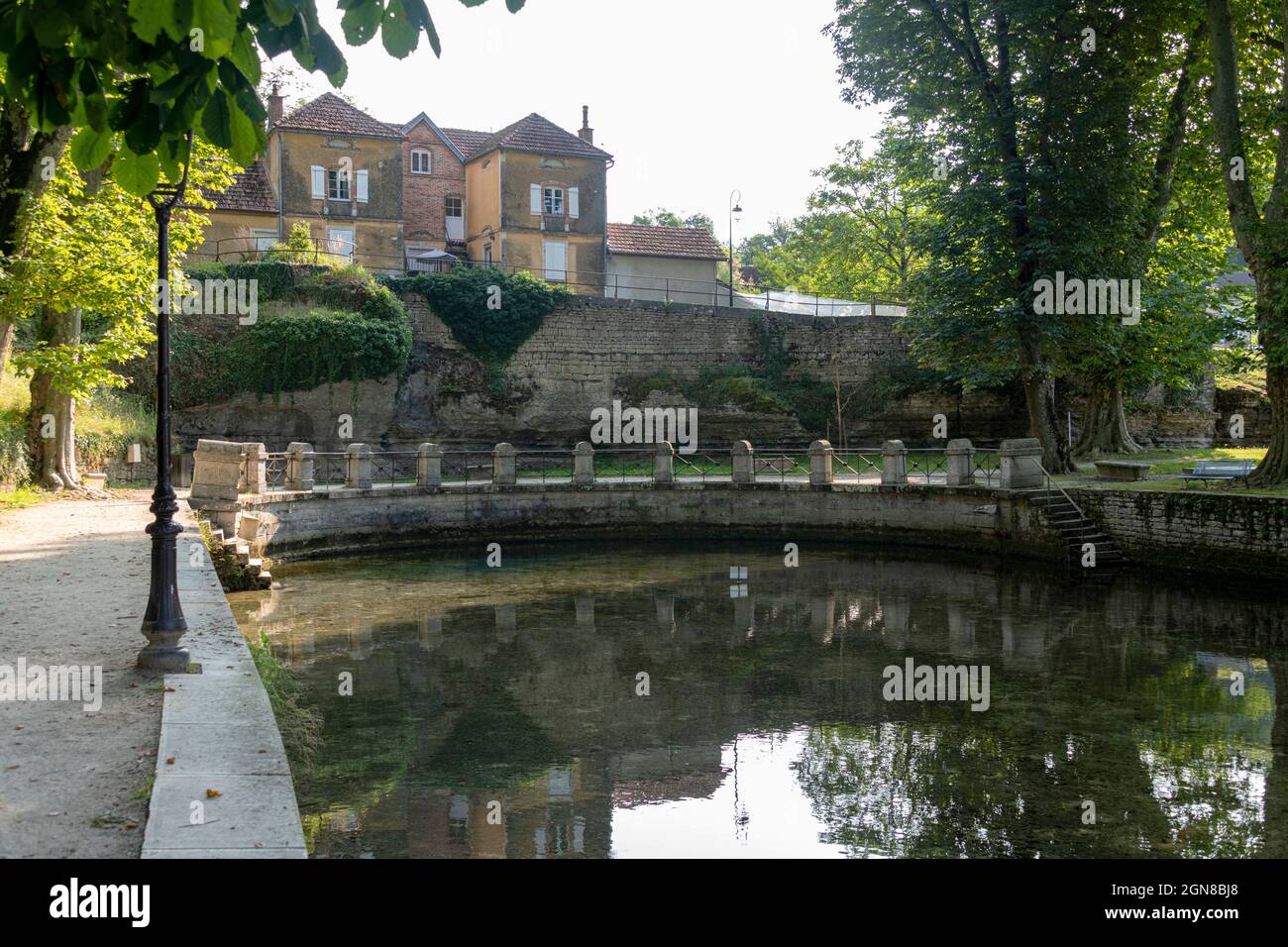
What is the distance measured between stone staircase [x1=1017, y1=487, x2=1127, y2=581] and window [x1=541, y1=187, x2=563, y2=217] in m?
24.1

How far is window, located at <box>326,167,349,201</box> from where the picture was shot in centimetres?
3734

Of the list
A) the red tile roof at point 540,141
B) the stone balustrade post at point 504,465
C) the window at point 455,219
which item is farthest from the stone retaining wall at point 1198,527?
the window at point 455,219

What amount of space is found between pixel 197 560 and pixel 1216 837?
1072cm

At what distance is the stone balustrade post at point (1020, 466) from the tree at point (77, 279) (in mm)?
15352

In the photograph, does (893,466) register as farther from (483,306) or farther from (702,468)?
(483,306)

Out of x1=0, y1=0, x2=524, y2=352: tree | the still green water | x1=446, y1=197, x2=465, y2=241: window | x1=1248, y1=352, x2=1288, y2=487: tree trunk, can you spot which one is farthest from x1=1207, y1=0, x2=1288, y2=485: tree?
x1=446, y1=197, x2=465, y2=241: window

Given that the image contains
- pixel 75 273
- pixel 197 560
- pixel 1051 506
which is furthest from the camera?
pixel 1051 506

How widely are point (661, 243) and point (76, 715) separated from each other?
121 feet

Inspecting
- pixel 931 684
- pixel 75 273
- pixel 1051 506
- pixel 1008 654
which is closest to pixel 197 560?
pixel 75 273

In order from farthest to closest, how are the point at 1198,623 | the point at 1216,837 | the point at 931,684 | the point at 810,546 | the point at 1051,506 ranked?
the point at 810,546
the point at 1051,506
the point at 1198,623
the point at 931,684
the point at 1216,837

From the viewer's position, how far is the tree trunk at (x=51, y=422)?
19.8 metres

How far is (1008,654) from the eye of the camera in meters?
12.8
